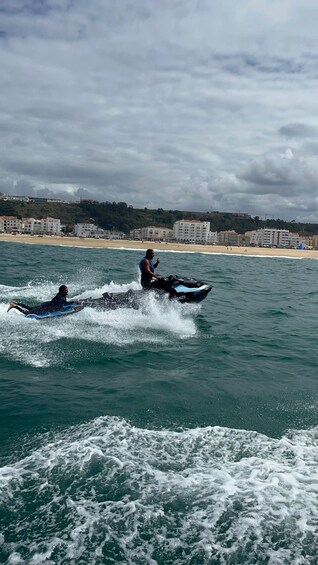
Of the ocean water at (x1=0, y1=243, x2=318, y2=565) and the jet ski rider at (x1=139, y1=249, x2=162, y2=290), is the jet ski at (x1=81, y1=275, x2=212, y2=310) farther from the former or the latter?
the ocean water at (x1=0, y1=243, x2=318, y2=565)

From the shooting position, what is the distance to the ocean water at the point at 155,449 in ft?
15.3

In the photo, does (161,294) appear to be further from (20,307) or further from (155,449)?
(155,449)

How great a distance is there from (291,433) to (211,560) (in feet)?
10.2

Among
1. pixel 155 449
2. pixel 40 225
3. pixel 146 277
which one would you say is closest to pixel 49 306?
pixel 146 277

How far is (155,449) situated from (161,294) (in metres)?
9.79

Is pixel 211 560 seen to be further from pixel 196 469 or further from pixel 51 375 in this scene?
pixel 51 375

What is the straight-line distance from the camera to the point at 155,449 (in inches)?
252

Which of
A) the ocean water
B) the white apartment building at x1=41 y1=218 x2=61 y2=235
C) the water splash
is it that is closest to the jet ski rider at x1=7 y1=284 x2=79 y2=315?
the ocean water

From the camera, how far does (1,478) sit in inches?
217

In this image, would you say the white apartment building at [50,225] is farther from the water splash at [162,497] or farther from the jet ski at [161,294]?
the water splash at [162,497]

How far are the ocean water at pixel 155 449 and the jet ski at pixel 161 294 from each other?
214cm

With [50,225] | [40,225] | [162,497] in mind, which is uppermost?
[50,225]

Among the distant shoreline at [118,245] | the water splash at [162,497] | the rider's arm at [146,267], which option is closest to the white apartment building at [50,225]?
the distant shoreline at [118,245]

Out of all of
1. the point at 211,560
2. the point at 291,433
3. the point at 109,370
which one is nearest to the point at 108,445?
the point at 211,560
